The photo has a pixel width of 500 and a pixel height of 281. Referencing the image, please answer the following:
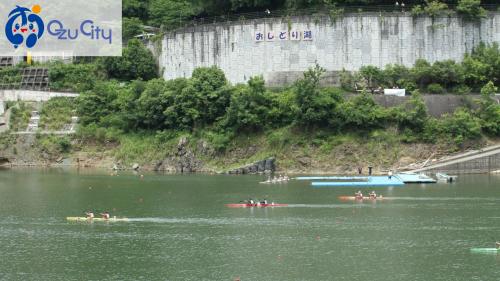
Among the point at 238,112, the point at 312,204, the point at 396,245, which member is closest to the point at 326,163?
the point at 238,112

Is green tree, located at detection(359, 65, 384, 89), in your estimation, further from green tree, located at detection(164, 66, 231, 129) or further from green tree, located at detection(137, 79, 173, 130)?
green tree, located at detection(137, 79, 173, 130)

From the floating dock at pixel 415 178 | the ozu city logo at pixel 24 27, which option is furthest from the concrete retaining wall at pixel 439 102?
the ozu city logo at pixel 24 27

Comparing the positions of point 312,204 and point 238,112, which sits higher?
point 238,112

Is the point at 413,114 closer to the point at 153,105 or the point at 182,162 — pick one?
the point at 182,162

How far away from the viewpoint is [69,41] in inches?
3967

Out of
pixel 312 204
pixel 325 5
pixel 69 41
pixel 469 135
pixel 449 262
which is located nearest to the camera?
pixel 449 262

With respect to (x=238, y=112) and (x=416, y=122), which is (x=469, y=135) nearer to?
(x=416, y=122)

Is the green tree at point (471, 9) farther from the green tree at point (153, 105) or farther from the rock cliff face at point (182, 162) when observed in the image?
the green tree at point (153, 105)

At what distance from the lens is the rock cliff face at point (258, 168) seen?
7612 cm

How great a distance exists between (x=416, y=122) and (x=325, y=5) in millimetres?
13472
